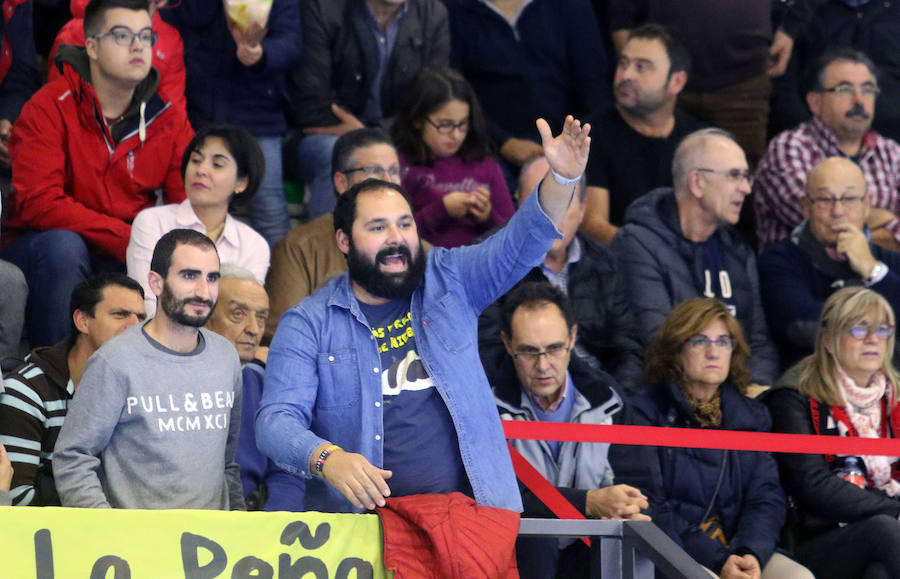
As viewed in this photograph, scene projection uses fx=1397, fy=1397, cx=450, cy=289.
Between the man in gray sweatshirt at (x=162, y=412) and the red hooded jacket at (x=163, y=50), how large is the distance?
6.90ft

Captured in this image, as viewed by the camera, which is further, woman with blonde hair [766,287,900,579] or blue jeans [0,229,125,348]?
blue jeans [0,229,125,348]

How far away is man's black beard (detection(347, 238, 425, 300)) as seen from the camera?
407cm

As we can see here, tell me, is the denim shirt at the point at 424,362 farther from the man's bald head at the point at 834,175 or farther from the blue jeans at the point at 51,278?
the man's bald head at the point at 834,175

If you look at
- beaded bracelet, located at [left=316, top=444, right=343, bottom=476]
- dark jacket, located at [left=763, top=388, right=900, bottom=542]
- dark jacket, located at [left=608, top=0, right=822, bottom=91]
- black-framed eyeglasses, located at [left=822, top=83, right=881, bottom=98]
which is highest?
dark jacket, located at [left=608, top=0, right=822, bottom=91]

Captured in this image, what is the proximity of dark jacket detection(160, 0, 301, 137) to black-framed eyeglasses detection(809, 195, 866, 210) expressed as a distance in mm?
2692

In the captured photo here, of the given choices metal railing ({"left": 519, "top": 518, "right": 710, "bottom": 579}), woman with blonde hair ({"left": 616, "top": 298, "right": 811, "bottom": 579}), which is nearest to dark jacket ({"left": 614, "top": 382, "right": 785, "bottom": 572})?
woman with blonde hair ({"left": 616, "top": 298, "right": 811, "bottom": 579})

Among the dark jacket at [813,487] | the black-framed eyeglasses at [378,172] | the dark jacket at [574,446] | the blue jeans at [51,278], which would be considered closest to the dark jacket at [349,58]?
the black-framed eyeglasses at [378,172]

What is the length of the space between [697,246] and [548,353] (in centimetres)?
163

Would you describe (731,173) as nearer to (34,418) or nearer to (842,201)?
(842,201)

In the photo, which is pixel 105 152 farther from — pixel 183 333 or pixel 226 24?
pixel 183 333

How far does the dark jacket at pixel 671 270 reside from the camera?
6.39 meters

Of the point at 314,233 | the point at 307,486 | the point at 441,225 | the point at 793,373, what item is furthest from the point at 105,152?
the point at 793,373

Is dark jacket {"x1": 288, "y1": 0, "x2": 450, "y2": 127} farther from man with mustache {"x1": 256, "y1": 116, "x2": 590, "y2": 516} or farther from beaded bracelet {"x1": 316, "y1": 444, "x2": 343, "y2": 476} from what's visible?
beaded bracelet {"x1": 316, "y1": 444, "x2": 343, "y2": 476}

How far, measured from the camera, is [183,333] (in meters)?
4.31
